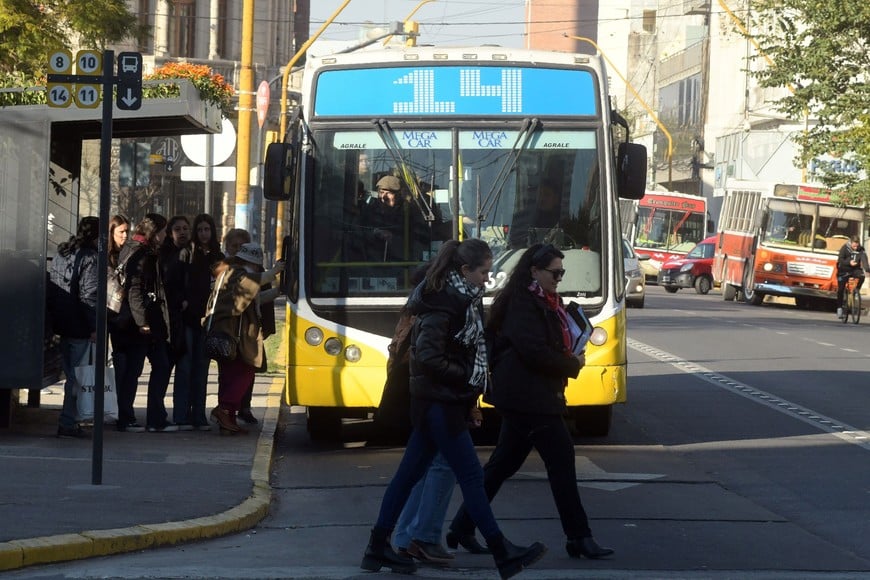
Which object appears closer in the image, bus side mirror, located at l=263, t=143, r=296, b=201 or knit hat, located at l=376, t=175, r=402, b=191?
bus side mirror, located at l=263, t=143, r=296, b=201

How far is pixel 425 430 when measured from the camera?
798 cm

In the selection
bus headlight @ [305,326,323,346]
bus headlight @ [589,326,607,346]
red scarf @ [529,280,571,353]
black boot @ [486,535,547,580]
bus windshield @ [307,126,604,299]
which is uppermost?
bus windshield @ [307,126,604,299]

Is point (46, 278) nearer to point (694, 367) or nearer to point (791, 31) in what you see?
point (694, 367)

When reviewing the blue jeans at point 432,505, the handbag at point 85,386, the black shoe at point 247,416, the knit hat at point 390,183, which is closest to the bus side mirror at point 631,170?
the knit hat at point 390,183

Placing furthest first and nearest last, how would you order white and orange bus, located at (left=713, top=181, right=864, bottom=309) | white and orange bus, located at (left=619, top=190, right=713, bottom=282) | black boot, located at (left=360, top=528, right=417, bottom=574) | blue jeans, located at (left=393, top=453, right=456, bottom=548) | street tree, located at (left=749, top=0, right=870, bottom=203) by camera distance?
A: white and orange bus, located at (left=619, top=190, right=713, bottom=282)
white and orange bus, located at (left=713, top=181, right=864, bottom=309)
street tree, located at (left=749, top=0, right=870, bottom=203)
blue jeans, located at (left=393, top=453, right=456, bottom=548)
black boot, located at (left=360, top=528, right=417, bottom=574)

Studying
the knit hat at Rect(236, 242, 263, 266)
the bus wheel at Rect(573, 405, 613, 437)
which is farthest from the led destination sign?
the bus wheel at Rect(573, 405, 613, 437)

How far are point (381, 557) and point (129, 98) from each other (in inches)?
145

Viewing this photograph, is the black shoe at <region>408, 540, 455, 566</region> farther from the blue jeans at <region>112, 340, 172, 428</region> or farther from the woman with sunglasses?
the blue jeans at <region>112, 340, 172, 428</region>

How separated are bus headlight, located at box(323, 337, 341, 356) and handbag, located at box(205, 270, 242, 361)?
1096 mm

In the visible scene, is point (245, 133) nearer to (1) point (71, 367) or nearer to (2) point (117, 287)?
(2) point (117, 287)

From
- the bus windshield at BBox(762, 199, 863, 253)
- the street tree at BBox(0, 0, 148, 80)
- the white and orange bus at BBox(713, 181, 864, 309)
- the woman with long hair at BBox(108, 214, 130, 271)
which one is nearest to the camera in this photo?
the woman with long hair at BBox(108, 214, 130, 271)

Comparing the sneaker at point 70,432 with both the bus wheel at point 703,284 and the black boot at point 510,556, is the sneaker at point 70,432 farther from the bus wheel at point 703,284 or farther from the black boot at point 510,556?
the bus wheel at point 703,284

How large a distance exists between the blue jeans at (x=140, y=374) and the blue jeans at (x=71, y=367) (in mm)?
510

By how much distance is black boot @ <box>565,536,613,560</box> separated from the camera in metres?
8.36
